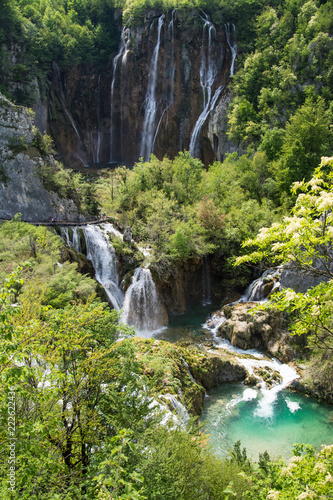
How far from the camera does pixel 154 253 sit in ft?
71.5

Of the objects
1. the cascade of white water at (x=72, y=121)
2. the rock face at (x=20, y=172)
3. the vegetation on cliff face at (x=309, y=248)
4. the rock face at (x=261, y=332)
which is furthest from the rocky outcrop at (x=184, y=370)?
the cascade of white water at (x=72, y=121)

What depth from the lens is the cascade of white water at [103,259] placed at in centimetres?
2045

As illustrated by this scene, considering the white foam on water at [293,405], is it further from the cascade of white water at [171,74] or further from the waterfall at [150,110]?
the cascade of white water at [171,74]

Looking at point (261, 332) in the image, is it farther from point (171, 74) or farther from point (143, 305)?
point (171, 74)

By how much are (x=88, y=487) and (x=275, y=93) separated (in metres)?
35.0

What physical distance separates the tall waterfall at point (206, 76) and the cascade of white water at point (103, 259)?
71.6 feet

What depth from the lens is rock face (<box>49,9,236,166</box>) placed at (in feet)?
125

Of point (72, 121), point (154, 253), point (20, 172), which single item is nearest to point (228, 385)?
point (154, 253)

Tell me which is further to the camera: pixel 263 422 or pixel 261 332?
pixel 261 332

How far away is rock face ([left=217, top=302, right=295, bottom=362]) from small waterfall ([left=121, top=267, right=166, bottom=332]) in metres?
5.22

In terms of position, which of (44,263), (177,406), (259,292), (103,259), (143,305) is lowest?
(177,406)

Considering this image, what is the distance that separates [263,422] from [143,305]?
10437 millimetres

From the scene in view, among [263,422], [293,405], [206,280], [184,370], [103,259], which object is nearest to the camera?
[263,422]

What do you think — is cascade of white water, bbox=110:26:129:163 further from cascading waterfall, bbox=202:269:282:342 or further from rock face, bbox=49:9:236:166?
cascading waterfall, bbox=202:269:282:342
